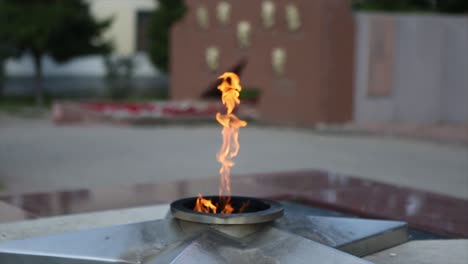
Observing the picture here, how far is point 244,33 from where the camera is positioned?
12.8 meters

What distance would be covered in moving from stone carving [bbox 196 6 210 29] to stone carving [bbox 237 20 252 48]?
0.81 meters

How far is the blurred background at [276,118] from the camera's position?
5055 millimetres

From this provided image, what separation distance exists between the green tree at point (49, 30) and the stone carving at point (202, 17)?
5.74m

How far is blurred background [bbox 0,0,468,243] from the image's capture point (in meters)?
5.05

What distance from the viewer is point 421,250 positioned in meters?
3.06

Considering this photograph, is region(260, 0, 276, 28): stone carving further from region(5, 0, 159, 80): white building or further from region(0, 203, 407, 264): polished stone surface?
region(0, 203, 407, 264): polished stone surface

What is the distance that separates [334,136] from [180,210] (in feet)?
28.6

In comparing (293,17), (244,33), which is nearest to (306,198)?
(293,17)

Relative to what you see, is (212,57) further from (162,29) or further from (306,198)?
(306,198)

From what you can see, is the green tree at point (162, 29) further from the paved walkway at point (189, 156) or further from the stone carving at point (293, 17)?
the paved walkway at point (189, 156)

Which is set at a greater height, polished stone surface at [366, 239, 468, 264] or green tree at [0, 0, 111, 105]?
green tree at [0, 0, 111, 105]

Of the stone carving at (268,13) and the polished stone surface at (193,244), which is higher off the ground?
the stone carving at (268,13)

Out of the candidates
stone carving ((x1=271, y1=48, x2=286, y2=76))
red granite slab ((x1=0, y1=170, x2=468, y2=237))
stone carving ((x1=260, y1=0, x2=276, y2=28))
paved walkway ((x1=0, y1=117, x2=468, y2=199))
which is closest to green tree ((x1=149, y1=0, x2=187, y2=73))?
stone carving ((x1=260, y1=0, x2=276, y2=28))

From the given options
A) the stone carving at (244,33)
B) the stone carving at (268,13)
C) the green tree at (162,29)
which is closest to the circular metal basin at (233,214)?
the stone carving at (268,13)
